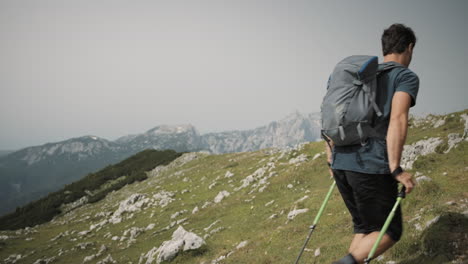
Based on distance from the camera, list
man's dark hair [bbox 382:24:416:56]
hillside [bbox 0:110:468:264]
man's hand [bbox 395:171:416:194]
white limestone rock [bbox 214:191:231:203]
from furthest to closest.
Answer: white limestone rock [bbox 214:191:231:203], hillside [bbox 0:110:468:264], man's dark hair [bbox 382:24:416:56], man's hand [bbox 395:171:416:194]

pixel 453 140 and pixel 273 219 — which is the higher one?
pixel 453 140

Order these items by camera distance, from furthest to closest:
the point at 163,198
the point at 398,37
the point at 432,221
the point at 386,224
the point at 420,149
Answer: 1. the point at 163,198
2. the point at 420,149
3. the point at 432,221
4. the point at 398,37
5. the point at 386,224

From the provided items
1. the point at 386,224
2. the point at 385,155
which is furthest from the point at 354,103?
the point at 386,224

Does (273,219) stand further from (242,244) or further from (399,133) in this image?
(399,133)

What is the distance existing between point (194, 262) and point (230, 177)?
1914 centimetres

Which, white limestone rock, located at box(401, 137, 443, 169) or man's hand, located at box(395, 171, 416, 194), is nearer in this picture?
man's hand, located at box(395, 171, 416, 194)

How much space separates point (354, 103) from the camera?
12.7 feet

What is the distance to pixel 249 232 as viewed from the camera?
14.0 metres

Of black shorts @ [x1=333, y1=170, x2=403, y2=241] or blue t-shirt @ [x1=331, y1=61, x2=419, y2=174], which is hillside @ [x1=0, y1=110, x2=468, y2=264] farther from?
blue t-shirt @ [x1=331, y1=61, x2=419, y2=174]

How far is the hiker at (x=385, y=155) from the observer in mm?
3646

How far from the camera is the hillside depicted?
679cm

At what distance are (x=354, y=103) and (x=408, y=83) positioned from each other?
2.42ft

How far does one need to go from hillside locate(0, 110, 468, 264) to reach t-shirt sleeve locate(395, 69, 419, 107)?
12.4 ft

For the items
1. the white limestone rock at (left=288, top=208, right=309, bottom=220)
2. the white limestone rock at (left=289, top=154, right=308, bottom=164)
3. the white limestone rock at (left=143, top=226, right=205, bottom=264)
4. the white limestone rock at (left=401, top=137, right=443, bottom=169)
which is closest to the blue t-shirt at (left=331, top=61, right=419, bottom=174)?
the white limestone rock at (left=288, top=208, right=309, bottom=220)
